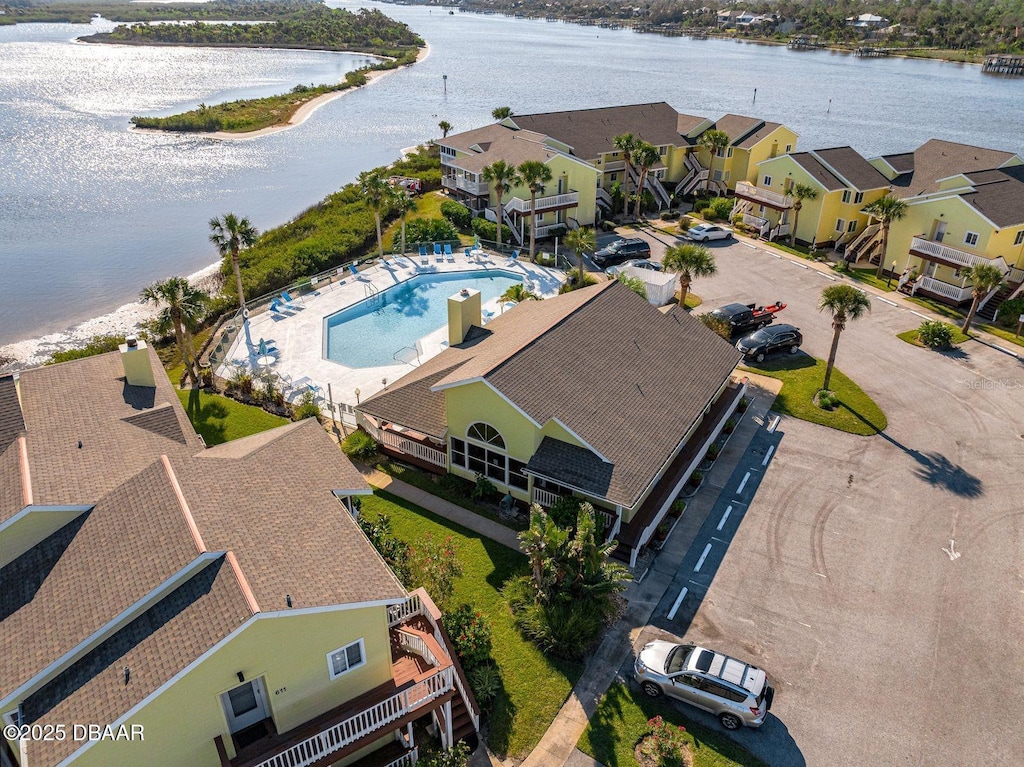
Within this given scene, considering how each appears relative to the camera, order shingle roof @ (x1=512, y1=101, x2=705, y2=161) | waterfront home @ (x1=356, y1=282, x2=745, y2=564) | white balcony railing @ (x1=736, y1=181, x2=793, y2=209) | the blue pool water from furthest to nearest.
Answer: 1. shingle roof @ (x1=512, y1=101, x2=705, y2=161)
2. white balcony railing @ (x1=736, y1=181, x2=793, y2=209)
3. the blue pool water
4. waterfront home @ (x1=356, y1=282, x2=745, y2=564)

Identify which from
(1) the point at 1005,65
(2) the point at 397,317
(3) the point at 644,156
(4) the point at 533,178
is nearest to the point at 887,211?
(3) the point at 644,156

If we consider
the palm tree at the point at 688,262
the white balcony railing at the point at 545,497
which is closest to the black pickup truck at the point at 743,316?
the palm tree at the point at 688,262

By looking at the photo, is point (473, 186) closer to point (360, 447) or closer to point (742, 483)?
point (360, 447)

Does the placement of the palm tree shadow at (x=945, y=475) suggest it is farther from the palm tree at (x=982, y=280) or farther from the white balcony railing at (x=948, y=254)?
the white balcony railing at (x=948, y=254)

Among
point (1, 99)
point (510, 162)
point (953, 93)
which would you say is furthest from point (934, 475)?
point (1, 99)

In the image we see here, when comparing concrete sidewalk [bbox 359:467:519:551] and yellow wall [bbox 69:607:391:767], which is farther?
concrete sidewalk [bbox 359:467:519:551]

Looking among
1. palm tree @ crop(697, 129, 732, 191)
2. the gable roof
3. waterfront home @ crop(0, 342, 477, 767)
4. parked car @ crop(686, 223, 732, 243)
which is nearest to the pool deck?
the gable roof

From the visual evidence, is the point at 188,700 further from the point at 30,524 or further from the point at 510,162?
the point at 510,162

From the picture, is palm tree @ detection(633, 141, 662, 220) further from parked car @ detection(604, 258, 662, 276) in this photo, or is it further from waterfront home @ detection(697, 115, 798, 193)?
parked car @ detection(604, 258, 662, 276)
